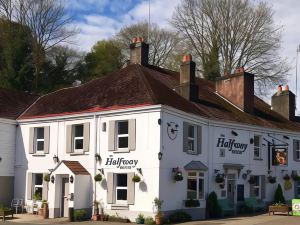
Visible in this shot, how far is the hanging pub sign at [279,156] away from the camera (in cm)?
3036

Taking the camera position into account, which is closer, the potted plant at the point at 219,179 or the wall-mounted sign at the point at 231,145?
the potted plant at the point at 219,179

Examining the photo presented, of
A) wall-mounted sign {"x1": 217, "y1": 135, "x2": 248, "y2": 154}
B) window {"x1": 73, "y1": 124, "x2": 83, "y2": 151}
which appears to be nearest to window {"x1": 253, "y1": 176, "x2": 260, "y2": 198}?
wall-mounted sign {"x1": 217, "y1": 135, "x2": 248, "y2": 154}

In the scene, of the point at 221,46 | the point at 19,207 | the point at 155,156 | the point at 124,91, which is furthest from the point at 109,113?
the point at 221,46

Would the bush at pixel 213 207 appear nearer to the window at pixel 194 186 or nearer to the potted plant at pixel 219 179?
the window at pixel 194 186

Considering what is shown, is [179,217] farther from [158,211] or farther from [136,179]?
[136,179]

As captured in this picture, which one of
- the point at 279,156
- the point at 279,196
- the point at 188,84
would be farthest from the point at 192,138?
the point at 279,196

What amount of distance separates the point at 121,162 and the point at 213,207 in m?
5.60

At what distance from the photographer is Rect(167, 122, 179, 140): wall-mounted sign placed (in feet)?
81.2

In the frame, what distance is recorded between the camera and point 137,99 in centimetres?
2566

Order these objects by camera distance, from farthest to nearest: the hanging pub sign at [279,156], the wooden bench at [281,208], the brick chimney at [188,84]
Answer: the hanging pub sign at [279,156], the brick chimney at [188,84], the wooden bench at [281,208]

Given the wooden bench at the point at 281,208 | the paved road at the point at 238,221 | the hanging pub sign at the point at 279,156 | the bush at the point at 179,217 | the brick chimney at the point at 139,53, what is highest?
the brick chimney at the point at 139,53

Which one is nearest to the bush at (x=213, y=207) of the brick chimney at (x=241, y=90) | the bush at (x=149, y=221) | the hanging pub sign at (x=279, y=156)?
the bush at (x=149, y=221)

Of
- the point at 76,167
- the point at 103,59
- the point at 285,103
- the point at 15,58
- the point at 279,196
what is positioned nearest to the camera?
the point at 76,167

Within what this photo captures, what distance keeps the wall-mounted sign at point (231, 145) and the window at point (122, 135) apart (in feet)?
18.9
